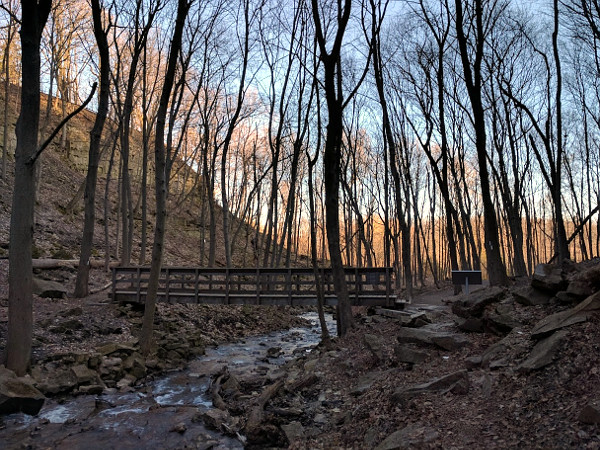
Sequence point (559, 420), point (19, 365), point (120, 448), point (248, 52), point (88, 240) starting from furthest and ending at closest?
point (248, 52) < point (88, 240) < point (19, 365) < point (120, 448) < point (559, 420)

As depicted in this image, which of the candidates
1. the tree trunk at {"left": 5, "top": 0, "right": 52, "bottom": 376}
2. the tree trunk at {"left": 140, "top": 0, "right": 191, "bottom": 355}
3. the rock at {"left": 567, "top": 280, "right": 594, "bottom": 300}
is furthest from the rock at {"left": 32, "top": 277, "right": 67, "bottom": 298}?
the rock at {"left": 567, "top": 280, "right": 594, "bottom": 300}

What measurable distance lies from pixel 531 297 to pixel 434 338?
189 centimetres

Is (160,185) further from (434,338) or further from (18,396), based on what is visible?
(434,338)

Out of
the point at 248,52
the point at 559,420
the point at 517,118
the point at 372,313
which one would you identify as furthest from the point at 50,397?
the point at 517,118

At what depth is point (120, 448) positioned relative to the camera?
17.1ft

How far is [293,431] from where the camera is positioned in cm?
513

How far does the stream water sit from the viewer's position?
5.29 meters

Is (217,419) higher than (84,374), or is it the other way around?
(84,374)

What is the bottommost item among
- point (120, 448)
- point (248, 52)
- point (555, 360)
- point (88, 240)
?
point (120, 448)

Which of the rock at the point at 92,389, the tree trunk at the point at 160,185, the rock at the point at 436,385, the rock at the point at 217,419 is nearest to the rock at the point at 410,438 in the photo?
the rock at the point at 436,385

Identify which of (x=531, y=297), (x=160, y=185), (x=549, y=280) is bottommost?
(x=531, y=297)

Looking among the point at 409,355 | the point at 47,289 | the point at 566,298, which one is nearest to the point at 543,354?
the point at 566,298

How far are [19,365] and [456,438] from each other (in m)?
7.01

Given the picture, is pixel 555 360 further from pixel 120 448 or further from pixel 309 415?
pixel 120 448
